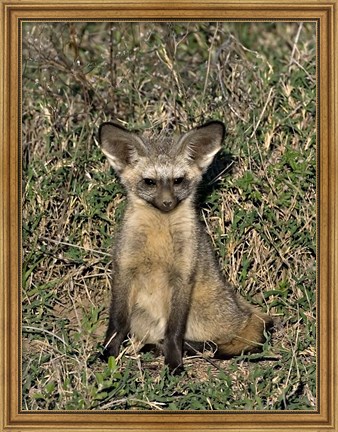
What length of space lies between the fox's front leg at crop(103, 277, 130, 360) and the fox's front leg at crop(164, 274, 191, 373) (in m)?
0.33

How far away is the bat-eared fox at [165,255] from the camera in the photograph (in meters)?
6.75

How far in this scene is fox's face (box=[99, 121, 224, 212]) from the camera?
6770 millimetres

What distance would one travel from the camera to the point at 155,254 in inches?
267

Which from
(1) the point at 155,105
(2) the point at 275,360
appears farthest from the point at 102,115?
(2) the point at 275,360

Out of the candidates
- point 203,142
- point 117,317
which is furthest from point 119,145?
point 117,317

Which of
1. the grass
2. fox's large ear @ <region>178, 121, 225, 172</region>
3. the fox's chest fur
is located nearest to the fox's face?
fox's large ear @ <region>178, 121, 225, 172</region>

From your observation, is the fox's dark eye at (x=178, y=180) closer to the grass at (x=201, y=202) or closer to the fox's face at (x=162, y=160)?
the fox's face at (x=162, y=160)

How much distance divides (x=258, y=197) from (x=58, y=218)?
1.74m

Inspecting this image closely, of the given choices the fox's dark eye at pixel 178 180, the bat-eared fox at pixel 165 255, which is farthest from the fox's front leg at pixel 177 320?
the fox's dark eye at pixel 178 180

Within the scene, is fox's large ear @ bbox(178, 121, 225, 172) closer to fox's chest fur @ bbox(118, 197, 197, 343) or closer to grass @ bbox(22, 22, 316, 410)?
fox's chest fur @ bbox(118, 197, 197, 343)

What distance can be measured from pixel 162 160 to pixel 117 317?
1219mm

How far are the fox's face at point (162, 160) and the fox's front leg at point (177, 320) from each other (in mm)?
594

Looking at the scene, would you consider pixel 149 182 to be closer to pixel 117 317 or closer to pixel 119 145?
pixel 119 145

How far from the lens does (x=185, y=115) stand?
8.54m
